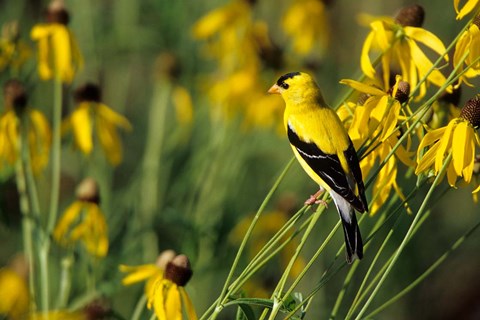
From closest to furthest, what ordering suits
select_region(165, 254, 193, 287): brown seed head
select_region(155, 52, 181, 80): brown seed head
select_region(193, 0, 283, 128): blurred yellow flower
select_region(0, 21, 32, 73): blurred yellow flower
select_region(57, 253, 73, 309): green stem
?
select_region(165, 254, 193, 287): brown seed head < select_region(57, 253, 73, 309): green stem < select_region(0, 21, 32, 73): blurred yellow flower < select_region(193, 0, 283, 128): blurred yellow flower < select_region(155, 52, 181, 80): brown seed head

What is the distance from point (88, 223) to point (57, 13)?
72 centimetres

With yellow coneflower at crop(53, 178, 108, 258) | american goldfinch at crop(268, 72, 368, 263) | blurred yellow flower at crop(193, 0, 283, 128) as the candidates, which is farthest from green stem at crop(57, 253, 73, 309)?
blurred yellow flower at crop(193, 0, 283, 128)

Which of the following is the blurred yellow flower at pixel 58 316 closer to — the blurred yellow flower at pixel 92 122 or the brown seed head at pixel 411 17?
the blurred yellow flower at pixel 92 122

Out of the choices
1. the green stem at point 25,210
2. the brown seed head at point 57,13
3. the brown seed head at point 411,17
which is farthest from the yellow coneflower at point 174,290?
the brown seed head at point 57,13

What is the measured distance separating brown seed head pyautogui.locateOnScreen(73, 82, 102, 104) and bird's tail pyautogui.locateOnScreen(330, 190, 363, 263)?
1.23m

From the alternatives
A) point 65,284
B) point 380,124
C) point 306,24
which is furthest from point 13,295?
point 306,24

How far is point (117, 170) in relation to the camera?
14.2ft

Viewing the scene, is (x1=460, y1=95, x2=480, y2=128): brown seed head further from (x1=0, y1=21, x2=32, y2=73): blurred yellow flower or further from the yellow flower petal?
(x1=0, y1=21, x2=32, y2=73): blurred yellow flower

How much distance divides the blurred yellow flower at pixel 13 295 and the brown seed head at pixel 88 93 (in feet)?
2.14

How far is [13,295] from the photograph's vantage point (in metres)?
2.20

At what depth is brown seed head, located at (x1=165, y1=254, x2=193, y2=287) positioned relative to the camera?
1.81m

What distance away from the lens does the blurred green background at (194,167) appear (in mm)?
3143

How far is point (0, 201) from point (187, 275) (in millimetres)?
701

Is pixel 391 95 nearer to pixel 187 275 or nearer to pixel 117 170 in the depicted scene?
pixel 187 275
